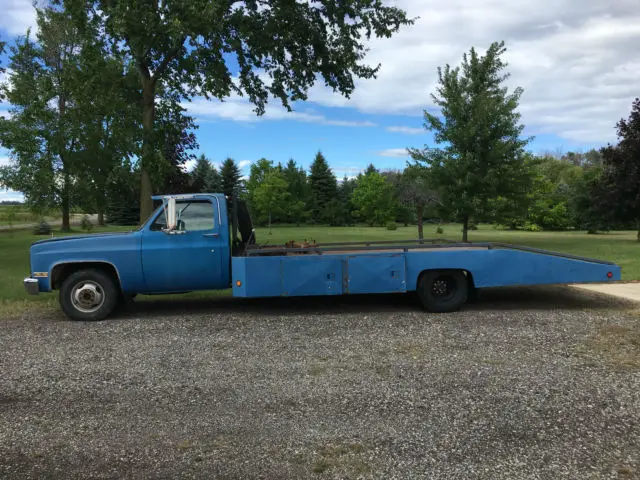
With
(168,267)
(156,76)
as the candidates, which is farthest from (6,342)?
(156,76)

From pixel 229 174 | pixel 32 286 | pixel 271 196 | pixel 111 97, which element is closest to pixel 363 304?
pixel 32 286

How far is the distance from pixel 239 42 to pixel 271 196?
42216mm

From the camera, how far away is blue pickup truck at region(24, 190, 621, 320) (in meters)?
7.80

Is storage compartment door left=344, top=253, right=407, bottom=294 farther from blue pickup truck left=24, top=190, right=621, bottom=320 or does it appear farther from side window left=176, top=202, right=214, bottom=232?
side window left=176, top=202, right=214, bottom=232

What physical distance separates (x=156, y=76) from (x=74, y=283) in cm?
950

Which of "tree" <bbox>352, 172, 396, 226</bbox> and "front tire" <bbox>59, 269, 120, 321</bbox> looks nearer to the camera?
"front tire" <bbox>59, 269, 120, 321</bbox>

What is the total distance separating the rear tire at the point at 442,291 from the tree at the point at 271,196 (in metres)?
49.4

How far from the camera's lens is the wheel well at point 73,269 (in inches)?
312

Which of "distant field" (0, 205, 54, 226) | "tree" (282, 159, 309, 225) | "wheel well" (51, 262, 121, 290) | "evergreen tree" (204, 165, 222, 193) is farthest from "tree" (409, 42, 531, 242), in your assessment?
"evergreen tree" (204, 165, 222, 193)

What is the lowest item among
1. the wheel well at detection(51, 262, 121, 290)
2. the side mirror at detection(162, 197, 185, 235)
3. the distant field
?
the wheel well at detection(51, 262, 121, 290)

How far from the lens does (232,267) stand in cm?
787

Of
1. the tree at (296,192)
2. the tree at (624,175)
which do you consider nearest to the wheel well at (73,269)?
the tree at (624,175)

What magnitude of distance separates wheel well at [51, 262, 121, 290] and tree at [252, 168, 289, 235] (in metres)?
48.9

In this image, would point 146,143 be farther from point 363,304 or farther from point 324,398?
point 324,398
